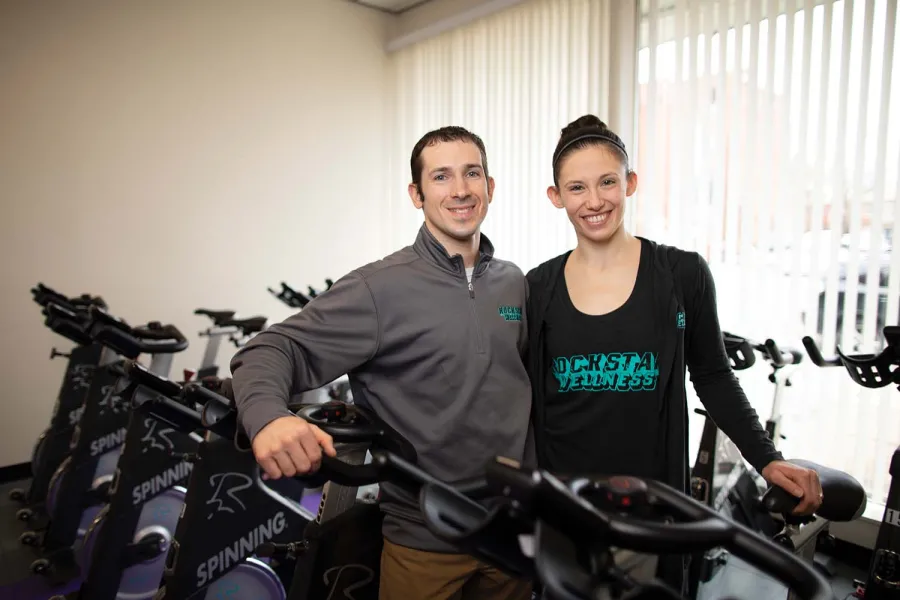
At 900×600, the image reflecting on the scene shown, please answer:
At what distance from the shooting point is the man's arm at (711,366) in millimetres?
1406

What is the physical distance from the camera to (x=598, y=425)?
139 centimetres

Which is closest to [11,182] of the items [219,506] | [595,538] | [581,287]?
[219,506]

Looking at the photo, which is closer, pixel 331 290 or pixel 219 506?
pixel 331 290

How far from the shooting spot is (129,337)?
267 centimetres

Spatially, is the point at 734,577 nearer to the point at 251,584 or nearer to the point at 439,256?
the point at 251,584

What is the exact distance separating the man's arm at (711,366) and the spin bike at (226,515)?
82 centimetres

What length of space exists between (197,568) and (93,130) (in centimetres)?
334

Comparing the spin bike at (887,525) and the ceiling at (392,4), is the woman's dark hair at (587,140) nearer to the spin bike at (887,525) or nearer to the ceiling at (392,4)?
the spin bike at (887,525)

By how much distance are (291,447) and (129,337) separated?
2.02 metres

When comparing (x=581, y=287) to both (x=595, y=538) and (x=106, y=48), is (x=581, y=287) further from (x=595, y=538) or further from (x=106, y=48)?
(x=106, y=48)

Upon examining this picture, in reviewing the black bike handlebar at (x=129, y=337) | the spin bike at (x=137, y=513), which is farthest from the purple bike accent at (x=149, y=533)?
the black bike handlebar at (x=129, y=337)

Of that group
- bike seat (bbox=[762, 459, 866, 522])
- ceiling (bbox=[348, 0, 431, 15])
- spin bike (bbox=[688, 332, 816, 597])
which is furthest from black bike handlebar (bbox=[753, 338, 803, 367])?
ceiling (bbox=[348, 0, 431, 15])

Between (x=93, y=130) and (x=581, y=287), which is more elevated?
(x=93, y=130)

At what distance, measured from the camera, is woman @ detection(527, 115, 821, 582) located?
1.39 metres
